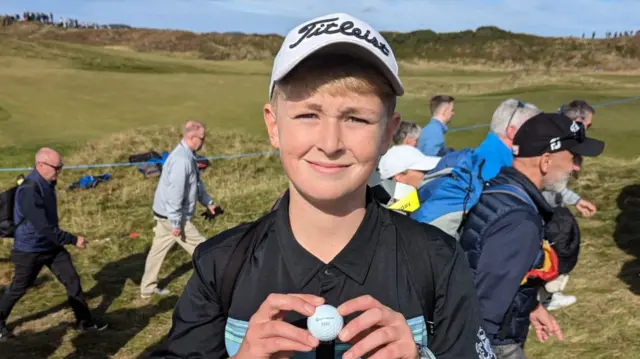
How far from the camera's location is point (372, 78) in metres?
1.65

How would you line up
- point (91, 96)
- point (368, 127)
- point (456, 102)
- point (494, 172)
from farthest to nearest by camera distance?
point (91, 96) → point (456, 102) → point (494, 172) → point (368, 127)

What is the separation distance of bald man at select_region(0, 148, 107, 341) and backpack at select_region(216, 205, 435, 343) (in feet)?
17.4

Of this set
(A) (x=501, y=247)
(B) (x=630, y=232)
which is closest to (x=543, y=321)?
(A) (x=501, y=247)

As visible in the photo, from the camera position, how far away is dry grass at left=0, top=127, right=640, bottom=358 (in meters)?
6.38

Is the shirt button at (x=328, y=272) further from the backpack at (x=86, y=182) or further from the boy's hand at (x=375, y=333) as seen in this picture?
the backpack at (x=86, y=182)

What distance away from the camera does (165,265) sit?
353 inches

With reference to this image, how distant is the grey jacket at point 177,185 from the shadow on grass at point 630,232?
237 inches

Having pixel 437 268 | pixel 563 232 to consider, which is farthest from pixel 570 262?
pixel 437 268

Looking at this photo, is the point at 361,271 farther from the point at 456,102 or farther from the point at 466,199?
the point at 456,102

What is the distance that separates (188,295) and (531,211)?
201cm

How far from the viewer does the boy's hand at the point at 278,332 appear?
1.37 metres

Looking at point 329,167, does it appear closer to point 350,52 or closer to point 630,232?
point 350,52

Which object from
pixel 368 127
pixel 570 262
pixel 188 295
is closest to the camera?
Result: pixel 368 127

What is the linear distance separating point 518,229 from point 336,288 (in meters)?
1.57
